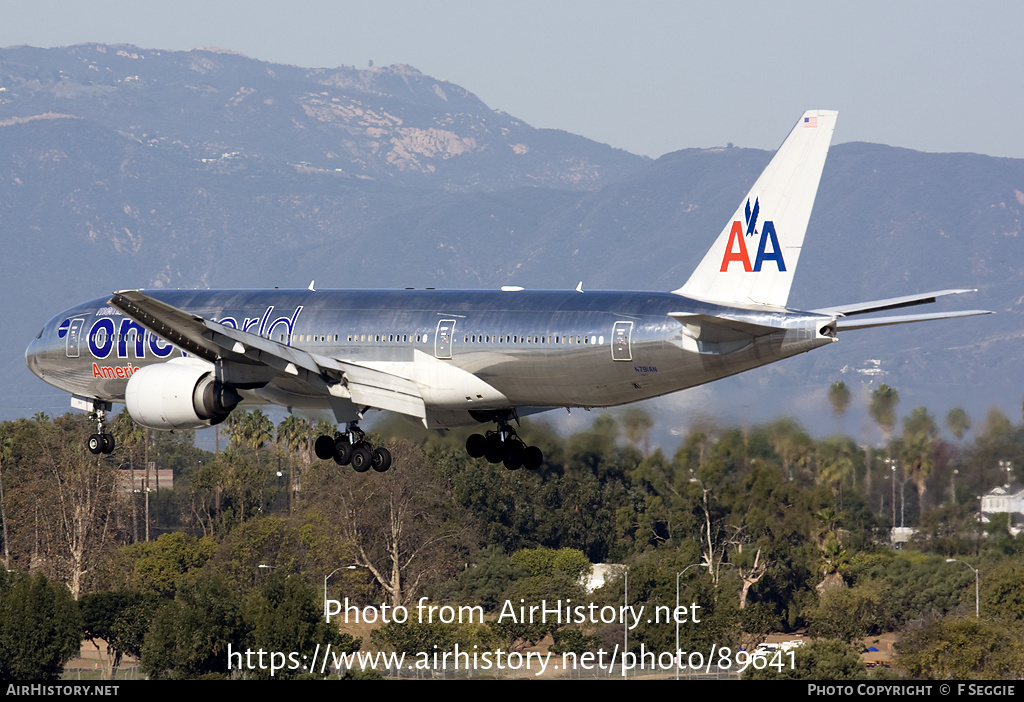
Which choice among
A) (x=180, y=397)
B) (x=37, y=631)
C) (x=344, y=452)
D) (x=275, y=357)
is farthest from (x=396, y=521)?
(x=275, y=357)

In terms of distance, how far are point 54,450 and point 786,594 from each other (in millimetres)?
61295

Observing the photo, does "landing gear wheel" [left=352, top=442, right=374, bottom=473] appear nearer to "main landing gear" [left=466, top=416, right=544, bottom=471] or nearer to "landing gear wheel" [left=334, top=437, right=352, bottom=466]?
"landing gear wheel" [left=334, top=437, right=352, bottom=466]

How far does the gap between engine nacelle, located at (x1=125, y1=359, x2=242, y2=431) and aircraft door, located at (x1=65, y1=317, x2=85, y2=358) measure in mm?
6770

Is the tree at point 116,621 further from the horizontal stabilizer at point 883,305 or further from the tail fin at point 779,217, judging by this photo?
the horizontal stabilizer at point 883,305

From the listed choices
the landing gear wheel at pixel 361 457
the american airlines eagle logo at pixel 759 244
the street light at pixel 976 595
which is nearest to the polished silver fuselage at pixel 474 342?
the american airlines eagle logo at pixel 759 244

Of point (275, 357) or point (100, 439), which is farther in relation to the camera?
point (100, 439)

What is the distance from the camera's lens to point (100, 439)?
5169cm

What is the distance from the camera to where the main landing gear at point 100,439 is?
169 ft

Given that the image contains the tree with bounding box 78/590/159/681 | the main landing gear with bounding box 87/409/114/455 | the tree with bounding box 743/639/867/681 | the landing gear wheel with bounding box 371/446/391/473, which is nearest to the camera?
the landing gear wheel with bounding box 371/446/391/473

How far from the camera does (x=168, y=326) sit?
4281cm

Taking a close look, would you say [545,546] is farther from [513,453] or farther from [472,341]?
[472,341]

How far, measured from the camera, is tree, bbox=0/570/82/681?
9231cm

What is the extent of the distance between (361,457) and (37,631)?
55682 mm

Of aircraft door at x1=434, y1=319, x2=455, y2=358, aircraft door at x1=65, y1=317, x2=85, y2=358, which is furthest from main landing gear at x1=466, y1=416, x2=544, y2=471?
aircraft door at x1=65, y1=317, x2=85, y2=358
